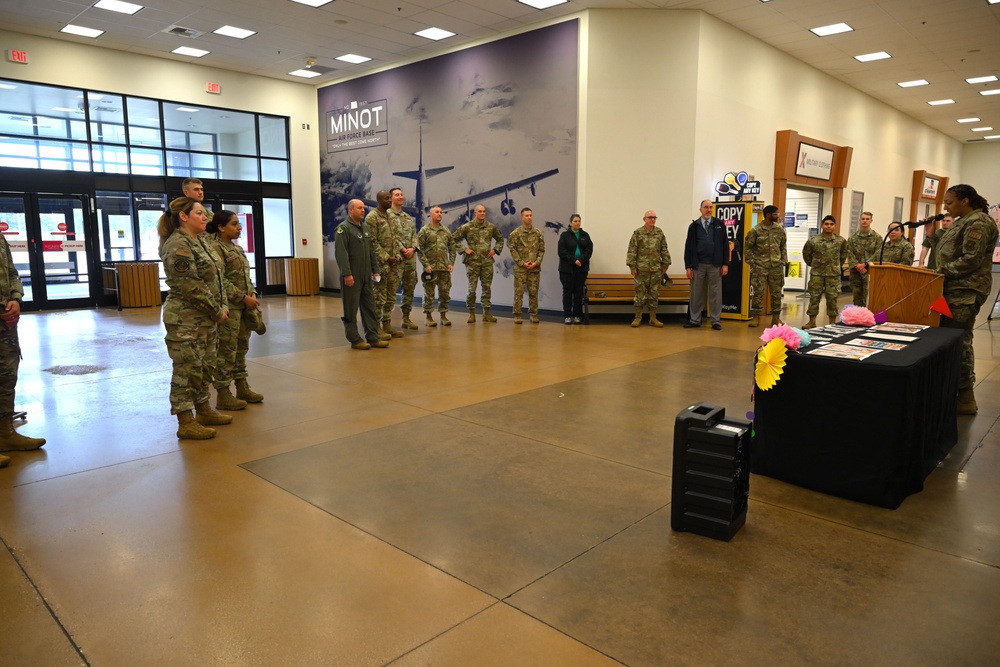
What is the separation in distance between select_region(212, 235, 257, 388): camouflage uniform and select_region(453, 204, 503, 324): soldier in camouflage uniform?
4894mm

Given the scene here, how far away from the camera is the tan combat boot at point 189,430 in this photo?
4.30 metres

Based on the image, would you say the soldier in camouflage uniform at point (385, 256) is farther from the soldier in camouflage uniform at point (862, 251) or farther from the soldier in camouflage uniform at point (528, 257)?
the soldier in camouflage uniform at point (862, 251)

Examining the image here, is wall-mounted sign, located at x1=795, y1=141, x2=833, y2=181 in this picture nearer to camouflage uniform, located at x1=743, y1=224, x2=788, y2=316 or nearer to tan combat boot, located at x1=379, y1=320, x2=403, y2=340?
camouflage uniform, located at x1=743, y1=224, x2=788, y2=316

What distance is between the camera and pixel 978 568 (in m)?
2.63

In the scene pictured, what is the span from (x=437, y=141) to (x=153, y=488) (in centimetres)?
984

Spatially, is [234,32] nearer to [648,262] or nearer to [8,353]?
[648,262]

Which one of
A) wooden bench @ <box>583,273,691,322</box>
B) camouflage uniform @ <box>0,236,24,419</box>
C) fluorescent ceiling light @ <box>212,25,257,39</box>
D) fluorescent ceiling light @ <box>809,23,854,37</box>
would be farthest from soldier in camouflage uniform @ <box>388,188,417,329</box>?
fluorescent ceiling light @ <box>809,23,854,37</box>

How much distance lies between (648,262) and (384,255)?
3.88 metres

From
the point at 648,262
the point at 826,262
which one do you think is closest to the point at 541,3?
the point at 648,262

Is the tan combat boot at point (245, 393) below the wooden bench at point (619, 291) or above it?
below

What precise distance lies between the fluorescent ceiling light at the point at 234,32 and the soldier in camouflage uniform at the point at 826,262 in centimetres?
980

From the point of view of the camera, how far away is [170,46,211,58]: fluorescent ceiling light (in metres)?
12.1

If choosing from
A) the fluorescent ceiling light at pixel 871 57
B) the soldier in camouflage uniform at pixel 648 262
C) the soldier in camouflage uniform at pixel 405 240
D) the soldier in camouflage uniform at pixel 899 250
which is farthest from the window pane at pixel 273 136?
the soldier in camouflage uniform at pixel 899 250

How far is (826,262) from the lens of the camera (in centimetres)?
933
